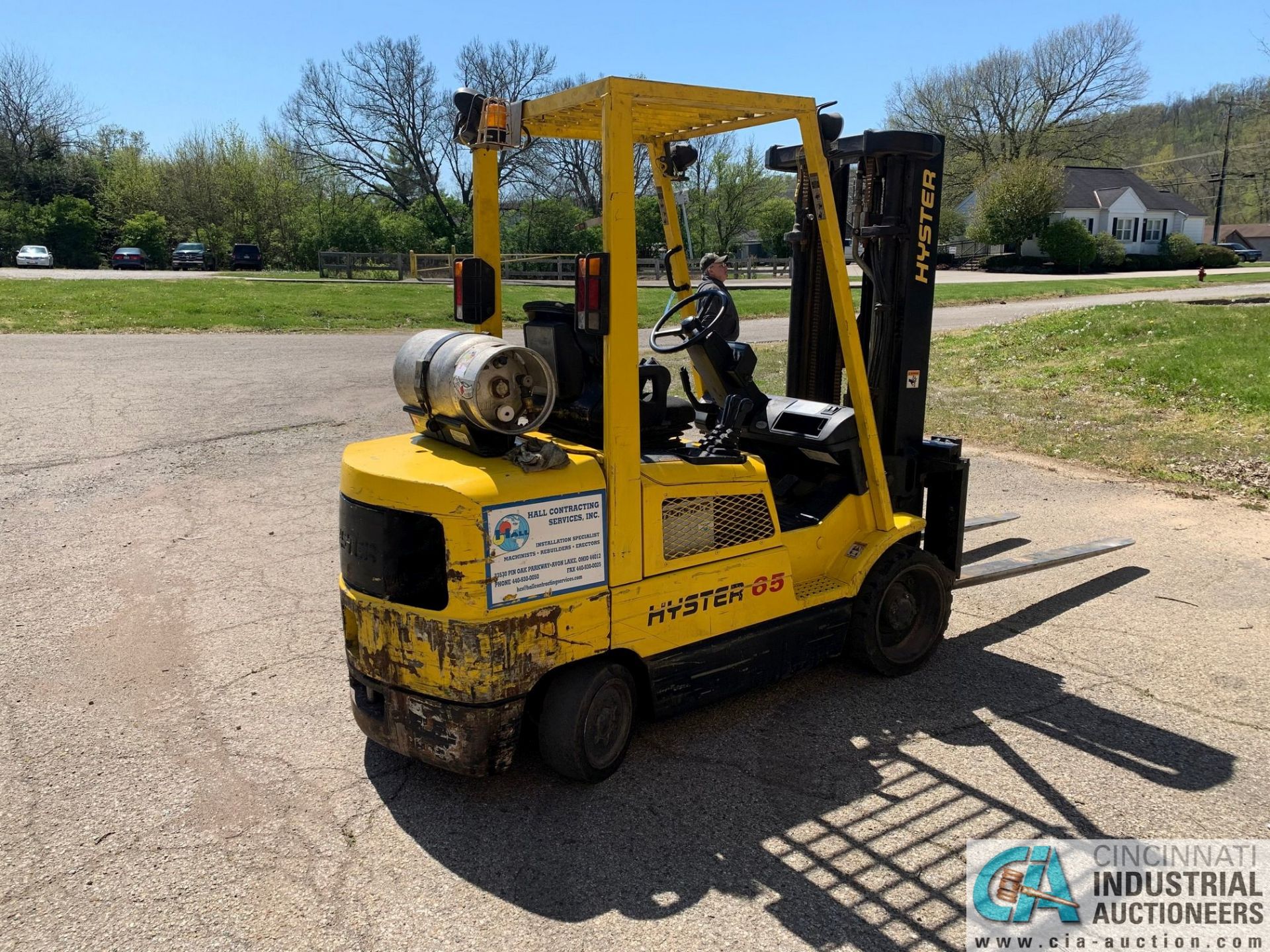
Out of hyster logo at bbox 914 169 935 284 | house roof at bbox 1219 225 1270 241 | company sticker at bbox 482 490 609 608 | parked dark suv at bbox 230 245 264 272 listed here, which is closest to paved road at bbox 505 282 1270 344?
hyster logo at bbox 914 169 935 284

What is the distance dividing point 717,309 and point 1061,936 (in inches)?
119

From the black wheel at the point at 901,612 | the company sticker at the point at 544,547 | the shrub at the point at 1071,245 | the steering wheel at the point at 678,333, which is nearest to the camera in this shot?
the company sticker at the point at 544,547

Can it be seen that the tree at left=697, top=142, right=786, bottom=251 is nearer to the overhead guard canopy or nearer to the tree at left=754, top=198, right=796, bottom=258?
the tree at left=754, top=198, right=796, bottom=258

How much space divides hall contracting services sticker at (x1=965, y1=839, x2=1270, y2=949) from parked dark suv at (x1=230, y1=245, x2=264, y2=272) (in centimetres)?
5032

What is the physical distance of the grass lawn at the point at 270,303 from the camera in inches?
793

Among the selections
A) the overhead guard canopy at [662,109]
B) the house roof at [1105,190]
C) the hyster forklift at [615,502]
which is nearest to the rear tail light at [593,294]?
the hyster forklift at [615,502]

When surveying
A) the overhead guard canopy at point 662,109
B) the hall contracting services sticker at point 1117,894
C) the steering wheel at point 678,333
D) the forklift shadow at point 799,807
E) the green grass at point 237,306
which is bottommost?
the hall contracting services sticker at point 1117,894

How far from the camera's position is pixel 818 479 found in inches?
207

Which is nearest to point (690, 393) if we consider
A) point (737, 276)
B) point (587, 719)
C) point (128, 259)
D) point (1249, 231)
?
point (587, 719)

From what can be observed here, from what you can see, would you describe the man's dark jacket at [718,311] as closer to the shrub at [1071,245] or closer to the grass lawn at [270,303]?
the grass lawn at [270,303]

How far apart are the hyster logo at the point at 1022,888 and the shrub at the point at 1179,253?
200 ft

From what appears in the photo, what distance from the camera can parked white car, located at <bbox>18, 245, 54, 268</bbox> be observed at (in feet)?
154

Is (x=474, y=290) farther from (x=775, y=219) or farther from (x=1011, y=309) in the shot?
(x=775, y=219)

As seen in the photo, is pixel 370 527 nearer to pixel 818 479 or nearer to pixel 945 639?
pixel 818 479
